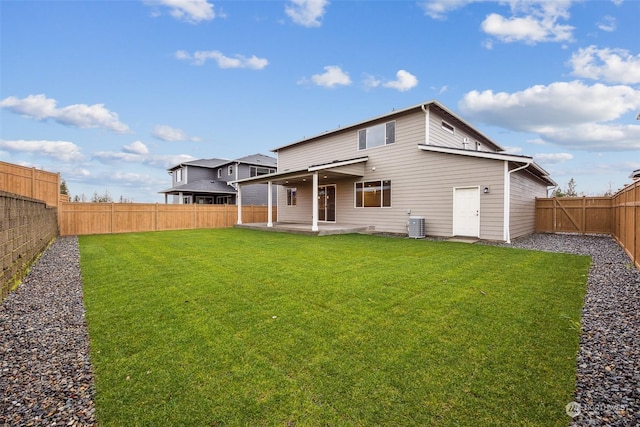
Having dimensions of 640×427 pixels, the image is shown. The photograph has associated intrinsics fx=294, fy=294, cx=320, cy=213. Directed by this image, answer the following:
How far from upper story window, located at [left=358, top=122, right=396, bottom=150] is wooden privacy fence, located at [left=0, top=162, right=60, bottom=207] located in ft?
43.9

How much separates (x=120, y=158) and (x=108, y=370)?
103 ft

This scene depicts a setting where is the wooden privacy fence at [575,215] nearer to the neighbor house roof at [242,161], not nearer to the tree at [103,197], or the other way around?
the neighbor house roof at [242,161]

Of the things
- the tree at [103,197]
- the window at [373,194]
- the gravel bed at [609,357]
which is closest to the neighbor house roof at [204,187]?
the tree at [103,197]

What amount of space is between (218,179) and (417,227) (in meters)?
22.9

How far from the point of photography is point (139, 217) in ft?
53.5

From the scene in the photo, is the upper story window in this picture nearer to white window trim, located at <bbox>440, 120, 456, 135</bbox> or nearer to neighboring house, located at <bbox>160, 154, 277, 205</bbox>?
white window trim, located at <bbox>440, 120, 456, 135</bbox>

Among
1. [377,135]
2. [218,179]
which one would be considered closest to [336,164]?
[377,135]

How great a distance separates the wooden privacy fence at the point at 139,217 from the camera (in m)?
14.4

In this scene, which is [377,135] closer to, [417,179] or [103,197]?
[417,179]

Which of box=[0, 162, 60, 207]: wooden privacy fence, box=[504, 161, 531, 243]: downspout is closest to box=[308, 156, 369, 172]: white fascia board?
box=[504, 161, 531, 243]: downspout

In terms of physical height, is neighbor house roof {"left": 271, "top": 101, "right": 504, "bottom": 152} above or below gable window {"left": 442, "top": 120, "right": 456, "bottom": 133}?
above

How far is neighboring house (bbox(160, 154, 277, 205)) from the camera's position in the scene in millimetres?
26156

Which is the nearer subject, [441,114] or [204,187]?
[441,114]

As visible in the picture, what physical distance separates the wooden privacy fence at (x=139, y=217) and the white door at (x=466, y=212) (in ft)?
44.8
